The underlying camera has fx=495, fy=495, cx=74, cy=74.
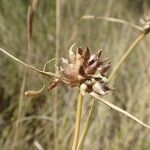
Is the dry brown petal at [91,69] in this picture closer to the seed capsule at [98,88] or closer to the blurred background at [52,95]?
the seed capsule at [98,88]

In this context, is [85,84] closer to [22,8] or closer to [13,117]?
[13,117]

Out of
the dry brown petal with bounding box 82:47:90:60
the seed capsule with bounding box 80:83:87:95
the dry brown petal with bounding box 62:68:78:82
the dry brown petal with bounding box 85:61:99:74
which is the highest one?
the dry brown petal with bounding box 82:47:90:60

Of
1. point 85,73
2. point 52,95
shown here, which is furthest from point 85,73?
point 52,95

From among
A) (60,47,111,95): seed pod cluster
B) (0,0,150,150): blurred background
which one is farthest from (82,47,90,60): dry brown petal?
(0,0,150,150): blurred background

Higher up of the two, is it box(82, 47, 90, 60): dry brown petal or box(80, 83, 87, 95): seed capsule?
box(82, 47, 90, 60): dry brown petal

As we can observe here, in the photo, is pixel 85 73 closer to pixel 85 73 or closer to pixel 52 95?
pixel 85 73

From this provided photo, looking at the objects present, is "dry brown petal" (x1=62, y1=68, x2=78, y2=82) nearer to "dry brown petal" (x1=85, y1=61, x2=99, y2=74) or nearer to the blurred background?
"dry brown petal" (x1=85, y1=61, x2=99, y2=74)

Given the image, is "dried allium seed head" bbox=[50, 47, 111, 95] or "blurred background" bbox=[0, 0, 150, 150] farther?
"blurred background" bbox=[0, 0, 150, 150]
